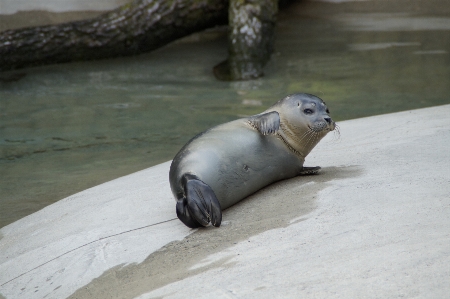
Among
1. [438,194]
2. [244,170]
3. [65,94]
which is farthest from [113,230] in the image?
[65,94]

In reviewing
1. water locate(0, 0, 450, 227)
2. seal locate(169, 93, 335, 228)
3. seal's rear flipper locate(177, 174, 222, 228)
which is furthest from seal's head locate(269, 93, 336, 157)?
water locate(0, 0, 450, 227)

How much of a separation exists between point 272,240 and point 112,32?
576 cm

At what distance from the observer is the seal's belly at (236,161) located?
279 centimetres

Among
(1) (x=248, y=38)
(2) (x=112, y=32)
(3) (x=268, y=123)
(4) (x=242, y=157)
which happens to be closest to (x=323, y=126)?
(3) (x=268, y=123)

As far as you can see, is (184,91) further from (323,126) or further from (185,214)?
(185,214)

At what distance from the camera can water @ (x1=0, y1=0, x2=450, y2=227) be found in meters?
4.66

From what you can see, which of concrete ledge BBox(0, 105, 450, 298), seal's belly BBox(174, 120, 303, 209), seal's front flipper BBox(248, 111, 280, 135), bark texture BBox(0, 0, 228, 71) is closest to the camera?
concrete ledge BBox(0, 105, 450, 298)

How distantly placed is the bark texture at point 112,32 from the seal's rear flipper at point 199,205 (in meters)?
5.38

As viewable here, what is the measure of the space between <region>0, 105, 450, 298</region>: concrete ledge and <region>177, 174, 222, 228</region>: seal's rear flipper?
6 centimetres

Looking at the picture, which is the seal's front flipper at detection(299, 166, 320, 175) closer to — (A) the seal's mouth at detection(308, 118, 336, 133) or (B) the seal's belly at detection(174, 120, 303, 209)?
(B) the seal's belly at detection(174, 120, 303, 209)

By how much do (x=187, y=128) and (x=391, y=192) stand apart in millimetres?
2897

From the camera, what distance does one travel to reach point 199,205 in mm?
2539

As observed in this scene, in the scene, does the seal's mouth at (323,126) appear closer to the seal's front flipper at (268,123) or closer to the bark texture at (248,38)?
the seal's front flipper at (268,123)

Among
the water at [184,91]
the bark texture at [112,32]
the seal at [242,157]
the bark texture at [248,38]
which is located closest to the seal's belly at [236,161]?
the seal at [242,157]
